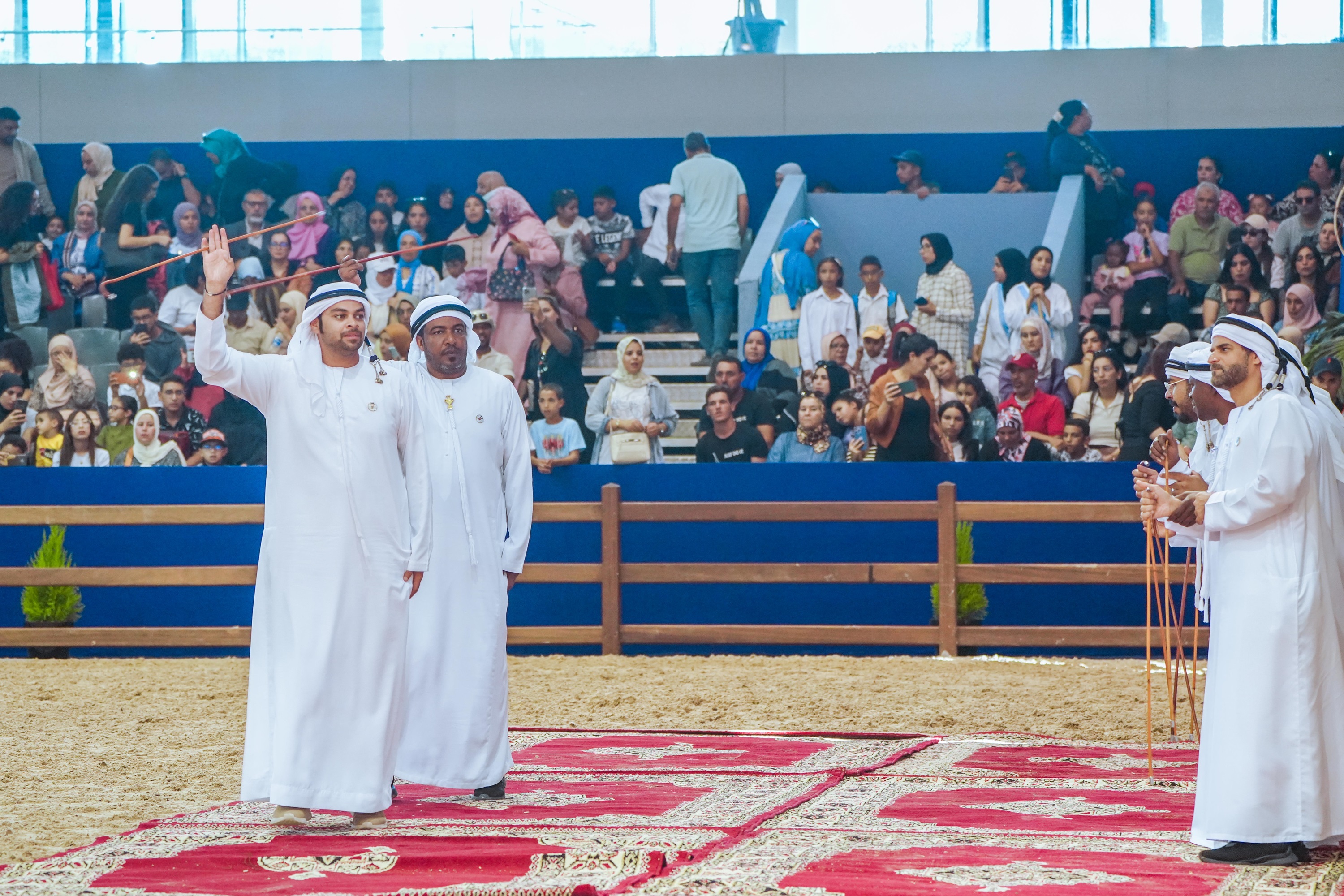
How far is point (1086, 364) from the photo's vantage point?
1173 cm

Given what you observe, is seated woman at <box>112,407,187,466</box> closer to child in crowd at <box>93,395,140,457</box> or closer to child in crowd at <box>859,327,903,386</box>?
child in crowd at <box>93,395,140,457</box>

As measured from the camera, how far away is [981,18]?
600 inches

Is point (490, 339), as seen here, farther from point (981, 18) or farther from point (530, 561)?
point (981, 18)

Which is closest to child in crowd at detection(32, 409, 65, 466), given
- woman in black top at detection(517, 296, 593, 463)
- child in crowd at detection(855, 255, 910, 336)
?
woman in black top at detection(517, 296, 593, 463)

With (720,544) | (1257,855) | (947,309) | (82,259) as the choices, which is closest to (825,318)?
(947,309)

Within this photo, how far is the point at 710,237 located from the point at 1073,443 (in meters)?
3.78

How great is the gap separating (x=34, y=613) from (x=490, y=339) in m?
3.95

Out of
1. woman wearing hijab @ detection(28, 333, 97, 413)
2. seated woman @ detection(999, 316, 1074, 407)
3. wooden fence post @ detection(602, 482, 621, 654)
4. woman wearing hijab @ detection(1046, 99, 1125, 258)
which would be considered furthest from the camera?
woman wearing hijab @ detection(1046, 99, 1125, 258)

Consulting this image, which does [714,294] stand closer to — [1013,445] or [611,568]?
[1013,445]

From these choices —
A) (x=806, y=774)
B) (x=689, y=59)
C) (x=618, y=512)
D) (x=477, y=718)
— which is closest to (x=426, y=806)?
(x=477, y=718)

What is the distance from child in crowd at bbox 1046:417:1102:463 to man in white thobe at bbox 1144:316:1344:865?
637cm

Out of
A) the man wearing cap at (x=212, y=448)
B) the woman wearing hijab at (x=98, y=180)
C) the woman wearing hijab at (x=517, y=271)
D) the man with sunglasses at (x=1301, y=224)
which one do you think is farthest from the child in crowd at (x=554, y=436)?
the man with sunglasses at (x=1301, y=224)

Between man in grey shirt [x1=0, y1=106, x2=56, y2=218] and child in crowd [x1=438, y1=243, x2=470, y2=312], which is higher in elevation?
man in grey shirt [x1=0, y1=106, x2=56, y2=218]

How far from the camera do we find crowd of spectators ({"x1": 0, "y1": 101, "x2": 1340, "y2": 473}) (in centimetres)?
1168
